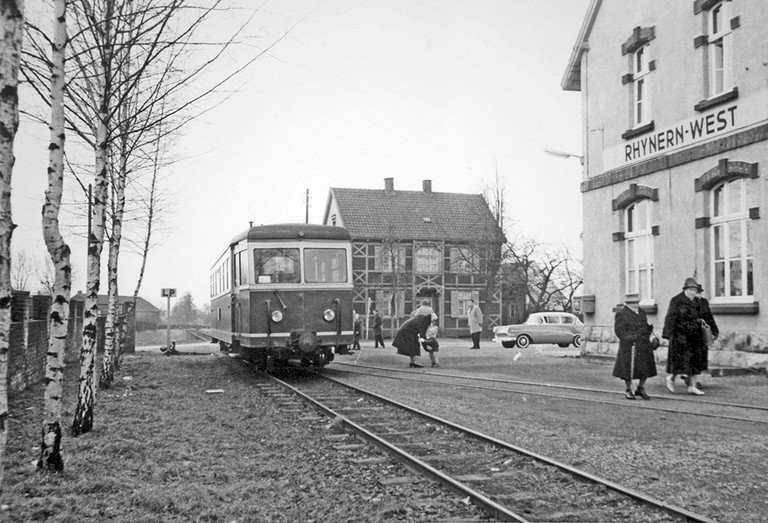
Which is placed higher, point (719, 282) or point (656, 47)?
point (656, 47)

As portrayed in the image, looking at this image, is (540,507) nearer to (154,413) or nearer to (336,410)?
(336,410)

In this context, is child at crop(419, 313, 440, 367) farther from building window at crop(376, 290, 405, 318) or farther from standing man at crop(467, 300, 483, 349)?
building window at crop(376, 290, 405, 318)

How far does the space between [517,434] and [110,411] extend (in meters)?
5.77

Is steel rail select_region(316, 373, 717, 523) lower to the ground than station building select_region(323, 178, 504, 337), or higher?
lower

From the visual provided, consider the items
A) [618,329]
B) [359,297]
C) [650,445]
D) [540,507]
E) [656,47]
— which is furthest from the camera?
[359,297]

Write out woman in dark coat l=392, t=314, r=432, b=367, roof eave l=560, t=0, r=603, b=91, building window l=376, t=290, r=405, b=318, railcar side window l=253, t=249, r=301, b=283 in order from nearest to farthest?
railcar side window l=253, t=249, r=301, b=283, woman in dark coat l=392, t=314, r=432, b=367, roof eave l=560, t=0, r=603, b=91, building window l=376, t=290, r=405, b=318

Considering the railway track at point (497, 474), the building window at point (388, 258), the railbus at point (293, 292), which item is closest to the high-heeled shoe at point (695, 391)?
the railway track at point (497, 474)

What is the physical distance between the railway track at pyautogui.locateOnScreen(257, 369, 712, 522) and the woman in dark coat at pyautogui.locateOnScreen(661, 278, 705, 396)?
4560 mm

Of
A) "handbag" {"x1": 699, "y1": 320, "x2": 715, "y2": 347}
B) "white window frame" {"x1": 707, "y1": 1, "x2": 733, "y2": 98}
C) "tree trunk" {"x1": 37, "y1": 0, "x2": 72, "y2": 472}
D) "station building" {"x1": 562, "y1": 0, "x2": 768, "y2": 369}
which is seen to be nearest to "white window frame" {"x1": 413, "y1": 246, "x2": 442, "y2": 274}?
"station building" {"x1": 562, "y1": 0, "x2": 768, "y2": 369}

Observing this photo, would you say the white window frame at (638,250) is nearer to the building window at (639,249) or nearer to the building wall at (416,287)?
the building window at (639,249)

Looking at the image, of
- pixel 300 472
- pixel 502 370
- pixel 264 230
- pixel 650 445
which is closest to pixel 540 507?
pixel 300 472

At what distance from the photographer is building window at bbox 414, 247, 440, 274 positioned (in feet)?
164

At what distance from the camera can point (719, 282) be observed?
1468 cm

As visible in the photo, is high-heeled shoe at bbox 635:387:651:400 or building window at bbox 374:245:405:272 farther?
building window at bbox 374:245:405:272
